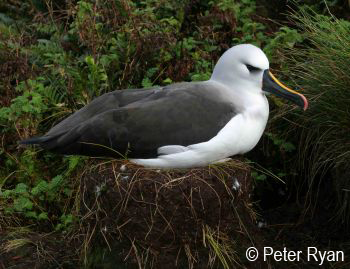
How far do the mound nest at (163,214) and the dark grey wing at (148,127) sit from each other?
0.15m

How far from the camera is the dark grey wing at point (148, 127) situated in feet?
12.8

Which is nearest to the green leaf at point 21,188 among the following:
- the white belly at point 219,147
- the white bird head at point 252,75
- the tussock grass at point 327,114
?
the white belly at point 219,147

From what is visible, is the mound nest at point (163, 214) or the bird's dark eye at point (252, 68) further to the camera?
the bird's dark eye at point (252, 68)

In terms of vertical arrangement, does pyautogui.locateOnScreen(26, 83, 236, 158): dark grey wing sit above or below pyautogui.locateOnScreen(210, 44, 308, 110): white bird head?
below

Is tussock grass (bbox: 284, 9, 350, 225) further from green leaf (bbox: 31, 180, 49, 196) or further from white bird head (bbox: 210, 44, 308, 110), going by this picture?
green leaf (bbox: 31, 180, 49, 196)

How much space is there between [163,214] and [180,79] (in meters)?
1.76

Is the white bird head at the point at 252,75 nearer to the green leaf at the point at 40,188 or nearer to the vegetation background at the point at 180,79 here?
the vegetation background at the point at 180,79

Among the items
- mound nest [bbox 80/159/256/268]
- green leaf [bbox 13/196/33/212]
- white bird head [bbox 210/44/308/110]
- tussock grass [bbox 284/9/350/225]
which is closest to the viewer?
mound nest [bbox 80/159/256/268]

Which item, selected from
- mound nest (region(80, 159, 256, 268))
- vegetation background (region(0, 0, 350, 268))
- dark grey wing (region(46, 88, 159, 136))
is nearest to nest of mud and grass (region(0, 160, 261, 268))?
mound nest (region(80, 159, 256, 268))

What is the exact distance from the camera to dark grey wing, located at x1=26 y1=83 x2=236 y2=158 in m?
3.91

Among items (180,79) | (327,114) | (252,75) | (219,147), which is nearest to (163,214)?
(219,147)

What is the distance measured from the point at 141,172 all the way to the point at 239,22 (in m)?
2.54

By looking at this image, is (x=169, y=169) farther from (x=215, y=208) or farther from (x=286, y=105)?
(x=286, y=105)

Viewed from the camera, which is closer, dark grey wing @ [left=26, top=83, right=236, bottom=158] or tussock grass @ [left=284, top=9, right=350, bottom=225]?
dark grey wing @ [left=26, top=83, right=236, bottom=158]
